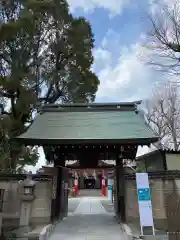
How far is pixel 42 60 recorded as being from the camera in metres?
17.5

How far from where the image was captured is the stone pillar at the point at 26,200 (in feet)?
25.6

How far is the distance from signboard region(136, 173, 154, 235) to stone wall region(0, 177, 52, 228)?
132 inches

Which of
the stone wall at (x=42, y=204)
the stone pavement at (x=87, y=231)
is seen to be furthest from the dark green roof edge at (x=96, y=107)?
the stone pavement at (x=87, y=231)

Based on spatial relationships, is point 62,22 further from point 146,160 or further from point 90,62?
point 146,160

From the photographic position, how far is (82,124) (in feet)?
32.7

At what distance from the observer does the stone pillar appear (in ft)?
25.6

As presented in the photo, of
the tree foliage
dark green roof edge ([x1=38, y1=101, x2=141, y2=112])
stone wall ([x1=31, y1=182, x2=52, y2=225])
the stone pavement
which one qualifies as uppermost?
the tree foliage

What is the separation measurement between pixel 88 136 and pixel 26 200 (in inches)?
127

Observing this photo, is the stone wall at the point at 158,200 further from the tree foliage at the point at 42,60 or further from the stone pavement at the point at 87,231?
the tree foliage at the point at 42,60

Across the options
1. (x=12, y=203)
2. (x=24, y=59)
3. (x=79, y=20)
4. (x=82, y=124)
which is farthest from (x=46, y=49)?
(x=12, y=203)

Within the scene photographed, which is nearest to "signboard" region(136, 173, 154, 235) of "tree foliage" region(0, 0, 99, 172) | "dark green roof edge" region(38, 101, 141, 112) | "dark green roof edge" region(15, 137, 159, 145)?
"dark green roof edge" region(15, 137, 159, 145)

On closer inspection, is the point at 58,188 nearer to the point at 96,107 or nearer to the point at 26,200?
the point at 26,200

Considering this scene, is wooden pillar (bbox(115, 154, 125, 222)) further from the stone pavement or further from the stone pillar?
the stone pillar

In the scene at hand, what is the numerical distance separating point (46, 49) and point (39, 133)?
10.9m
